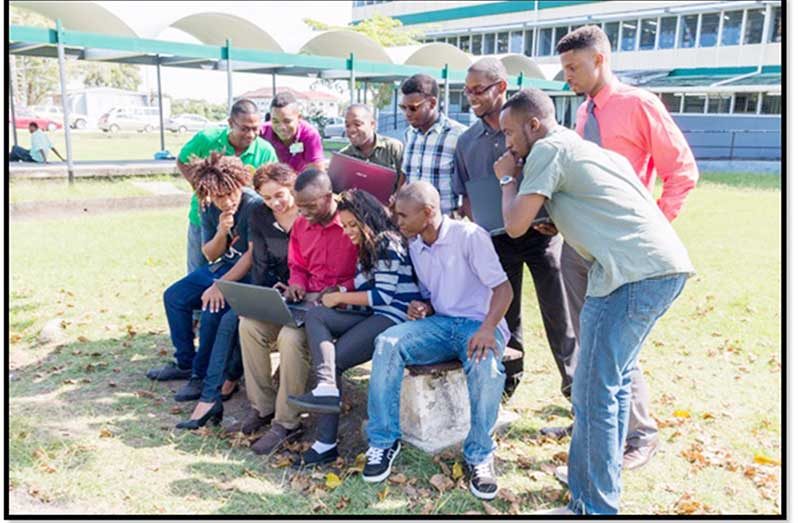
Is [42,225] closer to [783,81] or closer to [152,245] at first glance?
[152,245]

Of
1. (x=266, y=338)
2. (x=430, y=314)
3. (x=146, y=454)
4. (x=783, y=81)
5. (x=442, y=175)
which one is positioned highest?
(x=783, y=81)

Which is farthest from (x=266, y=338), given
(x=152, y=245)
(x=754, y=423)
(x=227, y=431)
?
(x=152, y=245)

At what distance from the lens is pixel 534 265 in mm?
3916

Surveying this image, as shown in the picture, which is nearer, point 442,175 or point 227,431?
point 227,431

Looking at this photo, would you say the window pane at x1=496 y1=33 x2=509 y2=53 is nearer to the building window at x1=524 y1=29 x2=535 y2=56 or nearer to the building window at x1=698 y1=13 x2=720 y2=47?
the building window at x1=524 y1=29 x2=535 y2=56

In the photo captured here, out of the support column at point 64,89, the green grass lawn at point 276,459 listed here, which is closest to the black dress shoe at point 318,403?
the green grass lawn at point 276,459

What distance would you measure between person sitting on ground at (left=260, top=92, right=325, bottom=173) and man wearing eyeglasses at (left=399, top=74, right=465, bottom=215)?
1.00 m

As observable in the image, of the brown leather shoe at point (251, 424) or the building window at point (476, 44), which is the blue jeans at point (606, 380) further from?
the building window at point (476, 44)

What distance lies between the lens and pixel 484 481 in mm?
3156

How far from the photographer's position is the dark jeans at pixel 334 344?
11.3ft

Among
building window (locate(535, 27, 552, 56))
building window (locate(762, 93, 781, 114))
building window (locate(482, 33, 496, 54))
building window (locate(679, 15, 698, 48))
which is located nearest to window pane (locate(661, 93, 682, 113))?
building window (locate(762, 93, 781, 114))

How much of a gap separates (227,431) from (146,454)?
45 centimetres

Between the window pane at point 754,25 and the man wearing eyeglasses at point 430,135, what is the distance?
30.0 meters

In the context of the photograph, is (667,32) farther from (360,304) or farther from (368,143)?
(360,304)
